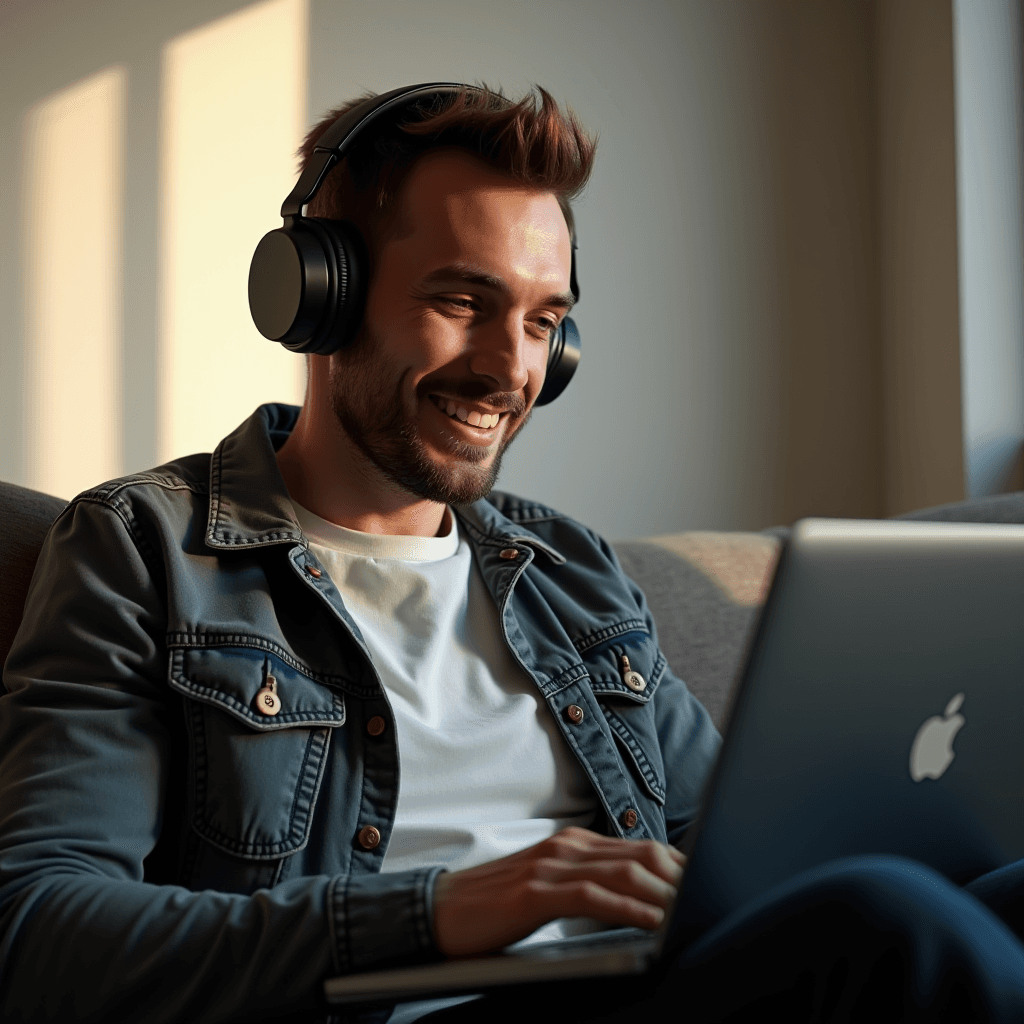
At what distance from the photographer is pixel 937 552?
2.14 ft

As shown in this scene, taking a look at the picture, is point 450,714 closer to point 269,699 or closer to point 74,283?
point 269,699

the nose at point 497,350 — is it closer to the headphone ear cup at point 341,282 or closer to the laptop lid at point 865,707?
the headphone ear cup at point 341,282

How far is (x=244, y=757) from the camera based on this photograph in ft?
3.05

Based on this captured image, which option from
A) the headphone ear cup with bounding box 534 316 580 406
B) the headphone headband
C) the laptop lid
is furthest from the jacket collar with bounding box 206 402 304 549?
the laptop lid

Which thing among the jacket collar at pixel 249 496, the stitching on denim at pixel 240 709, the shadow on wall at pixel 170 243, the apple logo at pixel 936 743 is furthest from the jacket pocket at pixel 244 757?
the shadow on wall at pixel 170 243

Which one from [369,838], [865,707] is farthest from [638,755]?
[865,707]

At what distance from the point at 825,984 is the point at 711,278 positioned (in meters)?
2.03

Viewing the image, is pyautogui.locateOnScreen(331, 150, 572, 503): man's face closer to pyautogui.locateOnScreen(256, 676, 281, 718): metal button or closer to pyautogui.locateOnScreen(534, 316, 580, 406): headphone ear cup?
pyautogui.locateOnScreen(534, 316, 580, 406): headphone ear cup

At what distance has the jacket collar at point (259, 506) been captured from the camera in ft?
3.44

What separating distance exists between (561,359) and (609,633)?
33 cm

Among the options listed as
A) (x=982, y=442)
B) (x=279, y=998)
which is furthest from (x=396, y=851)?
(x=982, y=442)

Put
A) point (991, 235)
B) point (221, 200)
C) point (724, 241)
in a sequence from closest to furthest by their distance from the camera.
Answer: point (221, 200), point (991, 235), point (724, 241)

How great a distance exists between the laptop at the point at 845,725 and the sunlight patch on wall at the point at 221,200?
1.45 metres

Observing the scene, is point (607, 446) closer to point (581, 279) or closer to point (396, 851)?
point (581, 279)
